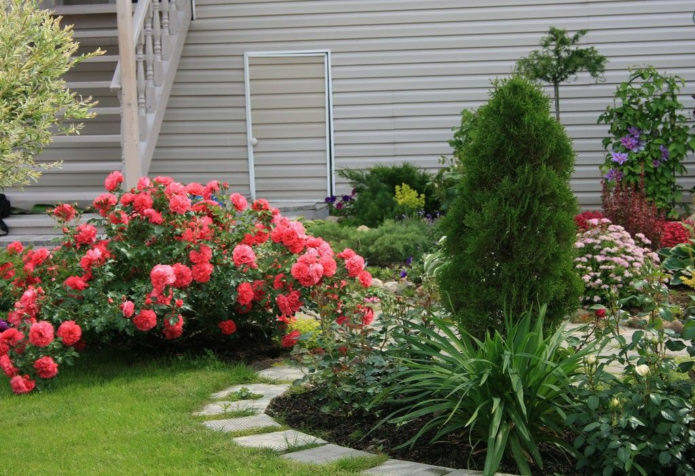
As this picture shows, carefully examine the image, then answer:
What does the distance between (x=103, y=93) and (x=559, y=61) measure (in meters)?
5.56

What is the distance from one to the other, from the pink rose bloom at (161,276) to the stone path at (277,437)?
68 centimetres

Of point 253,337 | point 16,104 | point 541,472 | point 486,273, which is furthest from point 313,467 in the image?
point 16,104

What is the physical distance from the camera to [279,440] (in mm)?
3826

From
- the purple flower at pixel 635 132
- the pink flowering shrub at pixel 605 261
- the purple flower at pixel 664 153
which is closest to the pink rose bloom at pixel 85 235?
the pink flowering shrub at pixel 605 261

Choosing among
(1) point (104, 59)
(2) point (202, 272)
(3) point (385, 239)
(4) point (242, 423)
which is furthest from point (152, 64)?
(4) point (242, 423)

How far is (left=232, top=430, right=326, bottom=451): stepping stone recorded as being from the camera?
3746mm

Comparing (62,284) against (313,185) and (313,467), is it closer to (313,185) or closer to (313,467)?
(313,467)

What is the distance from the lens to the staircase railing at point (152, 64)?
29.1 ft

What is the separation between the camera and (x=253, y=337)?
18.8 ft

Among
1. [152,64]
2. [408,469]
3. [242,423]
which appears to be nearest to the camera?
[408,469]

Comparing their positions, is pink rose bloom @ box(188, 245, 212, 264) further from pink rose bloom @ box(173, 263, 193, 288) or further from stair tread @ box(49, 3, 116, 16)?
stair tread @ box(49, 3, 116, 16)

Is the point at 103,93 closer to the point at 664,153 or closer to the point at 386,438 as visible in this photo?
the point at 664,153

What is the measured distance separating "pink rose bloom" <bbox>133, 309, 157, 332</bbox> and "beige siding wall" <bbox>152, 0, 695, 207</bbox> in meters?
6.28

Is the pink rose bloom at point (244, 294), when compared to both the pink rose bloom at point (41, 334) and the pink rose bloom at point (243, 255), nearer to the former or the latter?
the pink rose bloom at point (243, 255)
